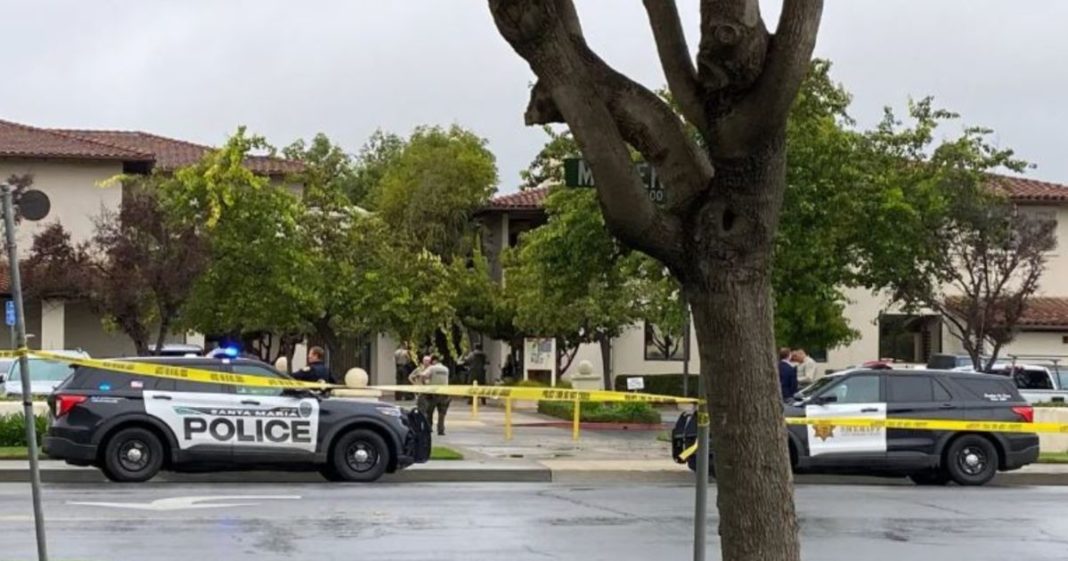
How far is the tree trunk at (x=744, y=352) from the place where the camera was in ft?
21.2

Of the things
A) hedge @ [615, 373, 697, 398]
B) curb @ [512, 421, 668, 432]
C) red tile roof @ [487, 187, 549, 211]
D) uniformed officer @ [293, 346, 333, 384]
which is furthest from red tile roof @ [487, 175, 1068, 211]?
uniformed officer @ [293, 346, 333, 384]

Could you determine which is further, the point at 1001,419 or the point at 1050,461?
the point at 1050,461

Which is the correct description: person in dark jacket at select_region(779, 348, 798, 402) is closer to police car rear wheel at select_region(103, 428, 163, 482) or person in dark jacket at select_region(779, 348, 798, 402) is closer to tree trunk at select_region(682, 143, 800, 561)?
police car rear wheel at select_region(103, 428, 163, 482)

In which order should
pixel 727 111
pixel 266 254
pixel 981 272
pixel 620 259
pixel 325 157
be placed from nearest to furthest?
1. pixel 727 111
2. pixel 620 259
3. pixel 981 272
4. pixel 266 254
5. pixel 325 157

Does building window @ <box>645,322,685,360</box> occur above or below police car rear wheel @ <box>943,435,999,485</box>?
above

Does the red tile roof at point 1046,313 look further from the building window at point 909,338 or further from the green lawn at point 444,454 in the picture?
the green lawn at point 444,454

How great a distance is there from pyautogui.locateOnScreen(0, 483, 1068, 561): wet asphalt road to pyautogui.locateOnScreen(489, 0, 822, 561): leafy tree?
629cm

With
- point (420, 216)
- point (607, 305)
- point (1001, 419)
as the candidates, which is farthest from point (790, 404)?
point (420, 216)

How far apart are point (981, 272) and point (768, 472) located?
87.7ft

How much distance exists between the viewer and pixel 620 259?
27828 mm

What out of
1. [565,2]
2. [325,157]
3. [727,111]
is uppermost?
[325,157]

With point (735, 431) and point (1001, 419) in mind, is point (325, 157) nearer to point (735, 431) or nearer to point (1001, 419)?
point (1001, 419)

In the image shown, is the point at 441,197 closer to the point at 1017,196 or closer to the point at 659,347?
the point at 659,347

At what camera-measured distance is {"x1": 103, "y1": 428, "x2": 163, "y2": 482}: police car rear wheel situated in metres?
18.5
